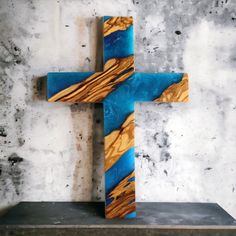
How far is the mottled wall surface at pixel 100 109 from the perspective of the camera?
1351mm

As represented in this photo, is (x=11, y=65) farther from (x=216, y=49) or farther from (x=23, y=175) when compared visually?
(x=216, y=49)

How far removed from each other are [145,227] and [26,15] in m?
0.99

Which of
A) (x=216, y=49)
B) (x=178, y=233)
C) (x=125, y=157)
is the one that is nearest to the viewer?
(x=178, y=233)

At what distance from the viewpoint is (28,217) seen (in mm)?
1196

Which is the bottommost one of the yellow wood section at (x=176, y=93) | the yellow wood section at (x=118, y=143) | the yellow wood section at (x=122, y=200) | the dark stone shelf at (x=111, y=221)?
the dark stone shelf at (x=111, y=221)

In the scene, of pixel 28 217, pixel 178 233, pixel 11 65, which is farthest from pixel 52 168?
pixel 178 233

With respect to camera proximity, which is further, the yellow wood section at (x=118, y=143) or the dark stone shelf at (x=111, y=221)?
the yellow wood section at (x=118, y=143)

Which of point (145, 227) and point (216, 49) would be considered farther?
point (216, 49)

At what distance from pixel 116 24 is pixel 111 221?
30.8 inches

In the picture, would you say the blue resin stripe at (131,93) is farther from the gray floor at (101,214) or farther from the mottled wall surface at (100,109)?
the gray floor at (101,214)

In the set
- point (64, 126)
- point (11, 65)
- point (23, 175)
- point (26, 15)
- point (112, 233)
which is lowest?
point (112, 233)

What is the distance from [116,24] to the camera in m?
1.29

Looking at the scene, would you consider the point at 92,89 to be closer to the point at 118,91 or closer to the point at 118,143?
the point at 118,91

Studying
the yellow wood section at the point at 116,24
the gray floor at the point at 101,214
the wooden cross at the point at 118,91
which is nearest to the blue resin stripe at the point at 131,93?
the wooden cross at the point at 118,91
